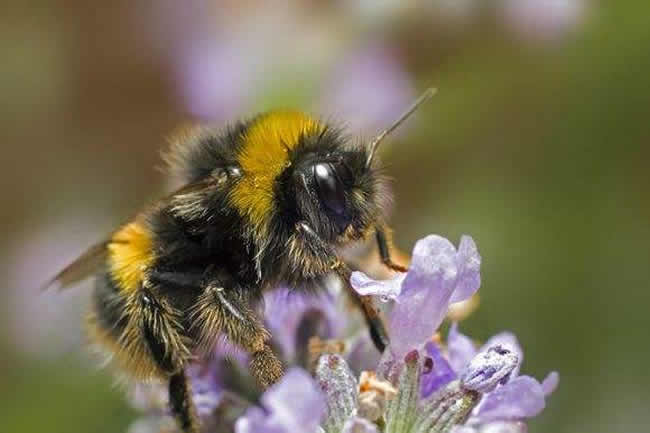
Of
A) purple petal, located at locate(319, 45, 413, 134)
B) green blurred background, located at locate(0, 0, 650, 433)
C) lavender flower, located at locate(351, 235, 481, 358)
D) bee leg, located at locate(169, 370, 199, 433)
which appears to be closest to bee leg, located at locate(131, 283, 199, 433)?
bee leg, located at locate(169, 370, 199, 433)

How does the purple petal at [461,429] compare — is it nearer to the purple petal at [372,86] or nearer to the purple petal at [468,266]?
the purple petal at [468,266]

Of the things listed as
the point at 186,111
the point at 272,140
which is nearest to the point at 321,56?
the point at 186,111

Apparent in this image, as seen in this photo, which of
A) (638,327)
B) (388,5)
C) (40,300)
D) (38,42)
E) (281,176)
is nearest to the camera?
(281,176)

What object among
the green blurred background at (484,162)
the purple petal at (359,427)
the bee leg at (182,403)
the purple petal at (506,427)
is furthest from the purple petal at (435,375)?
the green blurred background at (484,162)

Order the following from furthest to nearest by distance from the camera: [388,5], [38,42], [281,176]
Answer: [38,42]
[388,5]
[281,176]

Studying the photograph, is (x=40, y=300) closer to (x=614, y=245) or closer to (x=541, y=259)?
(x=541, y=259)

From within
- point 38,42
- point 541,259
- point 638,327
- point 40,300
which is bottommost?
point 638,327

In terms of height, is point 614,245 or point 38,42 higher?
point 38,42

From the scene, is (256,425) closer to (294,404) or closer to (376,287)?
(294,404)
